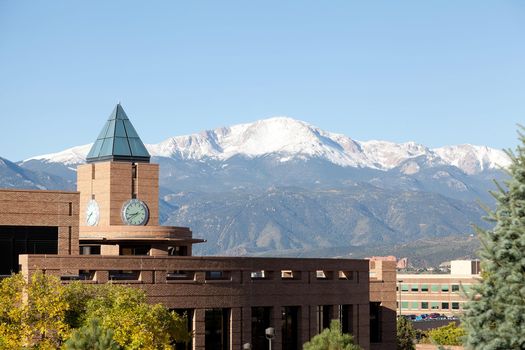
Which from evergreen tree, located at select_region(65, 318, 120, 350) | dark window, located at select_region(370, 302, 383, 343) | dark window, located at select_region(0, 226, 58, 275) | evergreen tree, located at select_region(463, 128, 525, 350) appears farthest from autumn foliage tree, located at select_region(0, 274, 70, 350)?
dark window, located at select_region(370, 302, 383, 343)

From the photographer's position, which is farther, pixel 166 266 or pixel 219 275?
pixel 219 275

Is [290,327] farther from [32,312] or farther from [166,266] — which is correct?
[32,312]

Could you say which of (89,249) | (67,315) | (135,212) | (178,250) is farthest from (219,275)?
(67,315)

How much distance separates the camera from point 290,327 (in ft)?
294

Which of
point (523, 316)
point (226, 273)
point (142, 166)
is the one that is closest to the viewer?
point (523, 316)

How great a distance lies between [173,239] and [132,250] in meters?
3.91

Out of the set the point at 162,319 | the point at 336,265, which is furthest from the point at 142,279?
the point at 336,265

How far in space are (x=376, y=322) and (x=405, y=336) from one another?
85.9 ft

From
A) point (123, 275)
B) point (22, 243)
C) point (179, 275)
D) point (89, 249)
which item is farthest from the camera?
point (89, 249)

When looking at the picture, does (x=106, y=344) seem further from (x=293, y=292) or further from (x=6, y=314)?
(x=293, y=292)

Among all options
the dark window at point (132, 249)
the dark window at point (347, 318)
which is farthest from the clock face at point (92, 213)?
the dark window at point (347, 318)

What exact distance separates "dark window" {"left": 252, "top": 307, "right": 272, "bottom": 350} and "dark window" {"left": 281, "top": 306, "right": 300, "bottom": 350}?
1928mm

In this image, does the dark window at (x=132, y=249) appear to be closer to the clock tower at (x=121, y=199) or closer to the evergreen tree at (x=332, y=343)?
the clock tower at (x=121, y=199)

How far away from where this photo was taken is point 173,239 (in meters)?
88.5
